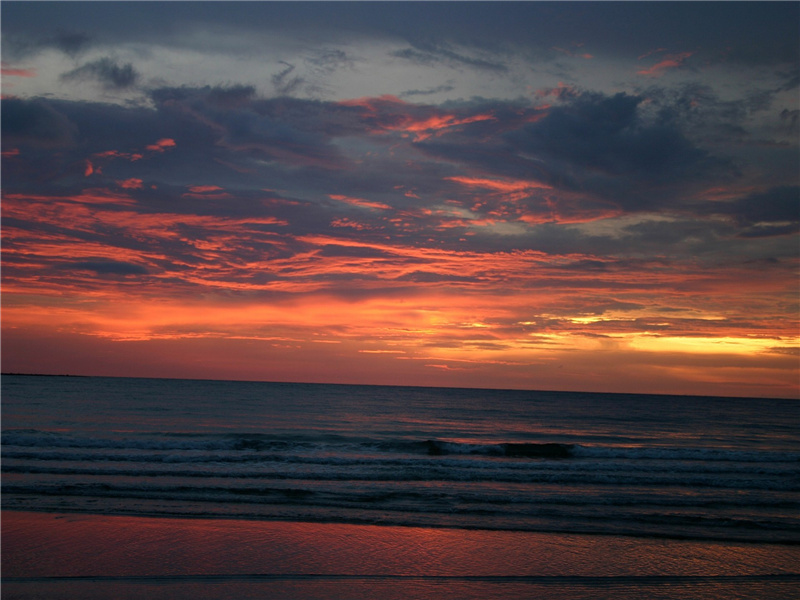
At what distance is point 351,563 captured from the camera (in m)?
9.21

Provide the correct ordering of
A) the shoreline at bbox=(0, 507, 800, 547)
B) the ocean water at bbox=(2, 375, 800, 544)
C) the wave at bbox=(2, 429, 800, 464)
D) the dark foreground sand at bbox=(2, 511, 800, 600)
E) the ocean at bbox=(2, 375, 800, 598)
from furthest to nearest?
the wave at bbox=(2, 429, 800, 464)
the ocean water at bbox=(2, 375, 800, 544)
the shoreline at bbox=(0, 507, 800, 547)
the ocean at bbox=(2, 375, 800, 598)
the dark foreground sand at bbox=(2, 511, 800, 600)

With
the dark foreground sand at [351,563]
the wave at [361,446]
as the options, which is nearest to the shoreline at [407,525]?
the dark foreground sand at [351,563]

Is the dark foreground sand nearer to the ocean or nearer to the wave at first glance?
the ocean

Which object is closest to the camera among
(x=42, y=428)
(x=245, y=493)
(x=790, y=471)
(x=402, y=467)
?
(x=245, y=493)

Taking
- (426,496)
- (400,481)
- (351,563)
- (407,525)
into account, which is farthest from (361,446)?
(351,563)

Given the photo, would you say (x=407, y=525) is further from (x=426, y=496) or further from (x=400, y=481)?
(x=400, y=481)

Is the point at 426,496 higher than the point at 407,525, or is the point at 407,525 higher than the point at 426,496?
the point at 407,525

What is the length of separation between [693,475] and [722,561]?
33.9 ft

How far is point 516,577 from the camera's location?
347 inches

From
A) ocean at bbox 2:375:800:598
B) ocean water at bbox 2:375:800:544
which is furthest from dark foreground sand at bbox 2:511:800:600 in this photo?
ocean water at bbox 2:375:800:544

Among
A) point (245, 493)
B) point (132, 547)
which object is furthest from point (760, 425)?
point (132, 547)

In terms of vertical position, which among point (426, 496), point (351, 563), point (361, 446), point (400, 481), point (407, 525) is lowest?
point (361, 446)

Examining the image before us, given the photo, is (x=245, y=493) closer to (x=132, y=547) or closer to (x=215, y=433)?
(x=132, y=547)

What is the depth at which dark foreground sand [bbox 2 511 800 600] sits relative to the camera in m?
8.15
